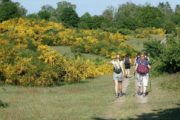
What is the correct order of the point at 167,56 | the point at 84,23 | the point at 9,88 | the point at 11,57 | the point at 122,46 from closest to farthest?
the point at 9,88 → the point at 11,57 → the point at 167,56 → the point at 122,46 → the point at 84,23

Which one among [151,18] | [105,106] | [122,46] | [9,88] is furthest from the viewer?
[151,18]

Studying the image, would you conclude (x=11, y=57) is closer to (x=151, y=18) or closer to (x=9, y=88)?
(x=9, y=88)

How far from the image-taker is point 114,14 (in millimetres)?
128250

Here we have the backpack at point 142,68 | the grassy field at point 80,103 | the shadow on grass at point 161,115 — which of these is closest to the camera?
the shadow on grass at point 161,115

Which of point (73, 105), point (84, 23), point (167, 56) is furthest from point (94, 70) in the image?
point (84, 23)

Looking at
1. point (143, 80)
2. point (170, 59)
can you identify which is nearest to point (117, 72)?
point (143, 80)

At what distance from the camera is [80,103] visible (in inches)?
831

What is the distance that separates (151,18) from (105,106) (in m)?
71.8

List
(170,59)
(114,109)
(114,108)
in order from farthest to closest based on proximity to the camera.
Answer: (170,59)
(114,108)
(114,109)

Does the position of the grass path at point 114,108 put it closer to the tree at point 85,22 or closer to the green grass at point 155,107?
the green grass at point 155,107

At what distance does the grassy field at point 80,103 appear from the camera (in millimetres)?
17672

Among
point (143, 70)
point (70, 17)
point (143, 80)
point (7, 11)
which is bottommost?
point (143, 80)

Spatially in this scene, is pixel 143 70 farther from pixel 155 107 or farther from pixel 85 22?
pixel 85 22

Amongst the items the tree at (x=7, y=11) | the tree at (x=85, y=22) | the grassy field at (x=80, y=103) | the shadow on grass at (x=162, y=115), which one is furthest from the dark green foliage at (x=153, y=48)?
the tree at (x=85, y=22)
